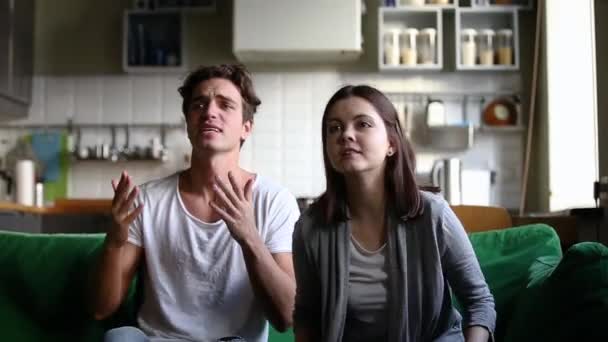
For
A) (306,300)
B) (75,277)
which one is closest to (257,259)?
(306,300)

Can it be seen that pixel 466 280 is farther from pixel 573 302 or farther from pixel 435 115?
pixel 435 115

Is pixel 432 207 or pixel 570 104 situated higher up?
pixel 570 104

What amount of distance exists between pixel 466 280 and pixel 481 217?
1.51 meters

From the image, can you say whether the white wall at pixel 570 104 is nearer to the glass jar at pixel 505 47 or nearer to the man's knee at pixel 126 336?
the glass jar at pixel 505 47

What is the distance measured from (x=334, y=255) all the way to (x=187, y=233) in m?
0.45

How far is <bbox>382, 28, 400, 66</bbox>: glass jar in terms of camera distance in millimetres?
4207

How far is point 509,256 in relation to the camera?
1707 millimetres

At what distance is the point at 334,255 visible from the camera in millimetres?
1309

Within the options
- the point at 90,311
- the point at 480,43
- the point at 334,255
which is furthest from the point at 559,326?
the point at 480,43

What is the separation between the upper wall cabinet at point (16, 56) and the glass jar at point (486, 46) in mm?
2762

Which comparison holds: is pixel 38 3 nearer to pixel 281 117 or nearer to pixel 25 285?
pixel 281 117

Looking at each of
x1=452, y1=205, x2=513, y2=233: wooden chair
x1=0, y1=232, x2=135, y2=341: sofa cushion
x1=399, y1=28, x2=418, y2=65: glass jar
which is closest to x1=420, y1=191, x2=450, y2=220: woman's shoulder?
x1=0, y1=232, x2=135, y2=341: sofa cushion

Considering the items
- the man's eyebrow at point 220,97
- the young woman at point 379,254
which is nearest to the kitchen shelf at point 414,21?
the man's eyebrow at point 220,97

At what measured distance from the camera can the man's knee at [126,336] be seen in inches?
58.0
